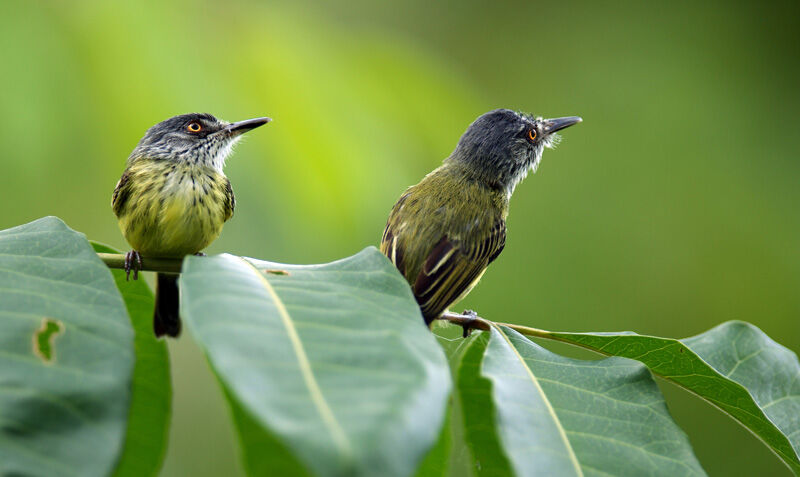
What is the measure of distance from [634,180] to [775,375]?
4.72m

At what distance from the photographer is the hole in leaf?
1.27 m

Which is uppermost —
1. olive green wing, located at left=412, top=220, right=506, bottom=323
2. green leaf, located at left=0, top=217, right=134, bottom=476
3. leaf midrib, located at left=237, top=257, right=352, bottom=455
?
leaf midrib, located at left=237, top=257, right=352, bottom=455

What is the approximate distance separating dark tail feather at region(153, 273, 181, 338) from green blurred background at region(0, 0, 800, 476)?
1.78ft

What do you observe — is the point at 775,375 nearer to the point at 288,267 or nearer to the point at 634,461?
the point at 634,461

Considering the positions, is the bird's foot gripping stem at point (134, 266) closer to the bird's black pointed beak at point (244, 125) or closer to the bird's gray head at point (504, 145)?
the bird's black pointed beak at point (244, 125)

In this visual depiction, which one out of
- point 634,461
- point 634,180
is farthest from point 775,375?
point 634,180

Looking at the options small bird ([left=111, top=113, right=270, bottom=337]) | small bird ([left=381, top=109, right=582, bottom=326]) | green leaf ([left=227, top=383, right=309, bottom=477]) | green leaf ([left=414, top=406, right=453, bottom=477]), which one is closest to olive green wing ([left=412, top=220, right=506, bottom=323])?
small bird ([left=381, top=109, right=582, bottom=326])

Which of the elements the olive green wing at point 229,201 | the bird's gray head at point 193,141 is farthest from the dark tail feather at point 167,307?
the bird's gray head at point 193,141

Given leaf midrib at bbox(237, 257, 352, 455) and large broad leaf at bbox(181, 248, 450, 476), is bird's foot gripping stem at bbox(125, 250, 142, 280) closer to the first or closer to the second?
large broad leaf at bbox(181, 248, 450, 476)

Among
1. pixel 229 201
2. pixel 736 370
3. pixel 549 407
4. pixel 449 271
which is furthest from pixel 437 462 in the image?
pixel 229 201

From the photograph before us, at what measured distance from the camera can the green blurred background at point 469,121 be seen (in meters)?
3.20

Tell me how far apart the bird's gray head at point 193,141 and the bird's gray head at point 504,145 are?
45.8 inches

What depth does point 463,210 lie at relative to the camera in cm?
353

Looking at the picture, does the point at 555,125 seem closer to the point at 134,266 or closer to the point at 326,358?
the point at 134,266
